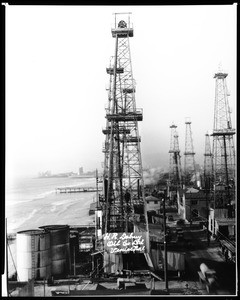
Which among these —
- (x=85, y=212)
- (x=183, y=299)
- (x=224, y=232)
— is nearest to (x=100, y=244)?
(x=183, y=299)

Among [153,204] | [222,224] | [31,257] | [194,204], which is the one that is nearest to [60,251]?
[31,257]

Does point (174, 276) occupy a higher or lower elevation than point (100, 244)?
lower

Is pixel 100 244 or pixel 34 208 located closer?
pixel 100 244

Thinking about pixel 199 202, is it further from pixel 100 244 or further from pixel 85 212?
pixel 85 212

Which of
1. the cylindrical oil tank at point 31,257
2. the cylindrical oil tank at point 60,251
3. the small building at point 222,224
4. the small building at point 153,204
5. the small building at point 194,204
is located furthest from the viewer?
the small building at point 153,204

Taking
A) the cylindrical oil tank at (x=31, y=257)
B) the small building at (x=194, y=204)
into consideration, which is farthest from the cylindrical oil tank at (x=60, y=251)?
the small building at (x=194, y=204)

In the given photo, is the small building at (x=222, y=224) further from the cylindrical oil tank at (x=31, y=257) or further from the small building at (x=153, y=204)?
the small building at (x=153, y=204)

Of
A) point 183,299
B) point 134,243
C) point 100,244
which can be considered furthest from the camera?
point 100,244

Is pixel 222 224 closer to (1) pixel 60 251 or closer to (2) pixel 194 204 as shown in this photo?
(2) pixel 194 204
